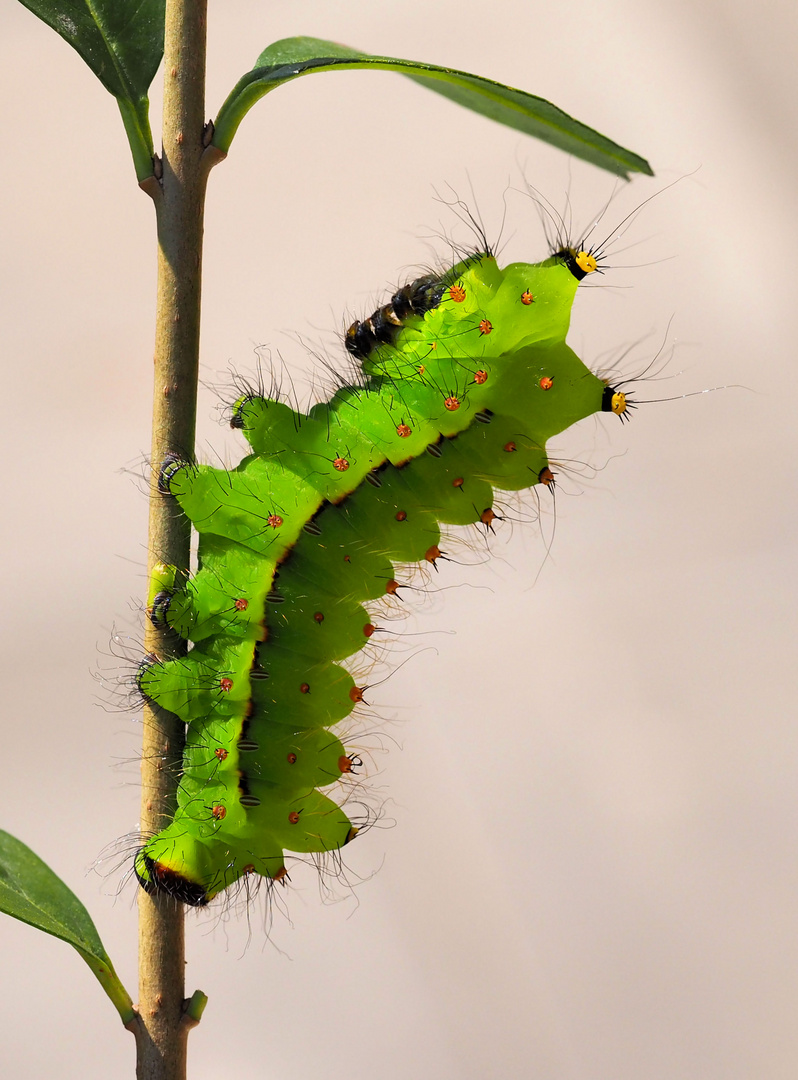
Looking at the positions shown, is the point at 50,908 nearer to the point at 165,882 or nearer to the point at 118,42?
the point at 165,882

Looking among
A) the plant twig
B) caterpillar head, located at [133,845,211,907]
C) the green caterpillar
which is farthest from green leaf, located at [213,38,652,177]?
caterpillar head, located at [133,845,211,907]

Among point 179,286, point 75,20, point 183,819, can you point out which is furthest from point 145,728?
point 75,20

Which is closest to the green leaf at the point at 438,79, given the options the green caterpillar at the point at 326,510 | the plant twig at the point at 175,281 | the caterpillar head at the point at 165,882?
the plant twig at the point at 175,281

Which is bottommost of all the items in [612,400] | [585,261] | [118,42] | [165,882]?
[165,882]

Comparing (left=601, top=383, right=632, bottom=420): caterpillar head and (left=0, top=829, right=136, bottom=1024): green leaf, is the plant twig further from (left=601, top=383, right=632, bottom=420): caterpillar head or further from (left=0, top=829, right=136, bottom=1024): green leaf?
(left=601, top=383, right=632, bottom=420): caterpillar head

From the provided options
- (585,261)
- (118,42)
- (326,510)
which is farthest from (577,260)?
(118,42)

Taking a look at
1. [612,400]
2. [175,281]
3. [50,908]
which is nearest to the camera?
[175,281]
